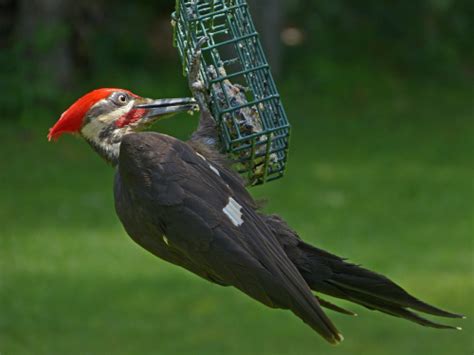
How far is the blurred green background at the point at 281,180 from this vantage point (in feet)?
26.8

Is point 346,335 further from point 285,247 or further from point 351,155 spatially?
point 351,155

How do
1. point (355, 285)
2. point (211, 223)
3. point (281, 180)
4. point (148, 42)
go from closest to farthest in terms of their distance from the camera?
point (211, 223) → point (355, 285) → point (281, 180) → point (148, 42)

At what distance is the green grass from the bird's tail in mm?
3198

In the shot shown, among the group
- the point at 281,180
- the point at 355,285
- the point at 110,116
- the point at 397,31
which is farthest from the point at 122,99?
the point at 397,31

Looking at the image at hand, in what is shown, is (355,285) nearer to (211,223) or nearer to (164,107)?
(211,223)

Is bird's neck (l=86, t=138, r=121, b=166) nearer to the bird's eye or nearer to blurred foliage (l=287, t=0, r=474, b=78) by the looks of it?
the bird's eye

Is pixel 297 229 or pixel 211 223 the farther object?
pixel 297 229

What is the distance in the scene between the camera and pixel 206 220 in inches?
167

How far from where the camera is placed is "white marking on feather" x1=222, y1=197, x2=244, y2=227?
4.28 meters

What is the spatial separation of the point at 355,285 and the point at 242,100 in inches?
32.9

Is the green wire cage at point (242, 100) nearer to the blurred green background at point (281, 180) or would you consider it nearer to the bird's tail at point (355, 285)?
the bird's tail at point (355, 285)

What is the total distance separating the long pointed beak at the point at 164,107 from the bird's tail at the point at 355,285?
0.70 meters

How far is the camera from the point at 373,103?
44.3 ft

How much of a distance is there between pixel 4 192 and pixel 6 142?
1.30 m
